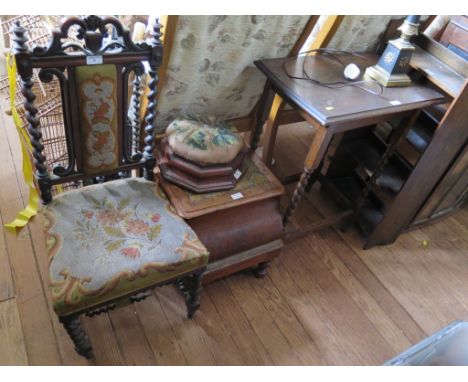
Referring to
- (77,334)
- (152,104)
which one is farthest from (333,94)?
(77,334)

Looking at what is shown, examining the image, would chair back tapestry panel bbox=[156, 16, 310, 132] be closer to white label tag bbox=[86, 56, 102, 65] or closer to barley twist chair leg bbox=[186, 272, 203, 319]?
white label tag bbox=[86, 56, 102, 65]

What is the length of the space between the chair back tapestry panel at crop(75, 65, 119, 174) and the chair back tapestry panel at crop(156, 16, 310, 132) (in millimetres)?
318

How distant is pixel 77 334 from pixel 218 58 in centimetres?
106

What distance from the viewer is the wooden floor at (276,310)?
4.47ft

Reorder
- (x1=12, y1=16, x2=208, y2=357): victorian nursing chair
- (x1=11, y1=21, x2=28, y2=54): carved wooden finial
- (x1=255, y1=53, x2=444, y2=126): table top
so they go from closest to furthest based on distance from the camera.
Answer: (x1=11, y1=21, x2=28, y2=54): carved wooden finial < (x1=12, y1=16, x2=208, y2=357): victorian nursing chair < (x1=255, y1=53, x2=444, y2=126): table top

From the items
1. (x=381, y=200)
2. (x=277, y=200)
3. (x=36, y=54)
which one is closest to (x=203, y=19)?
(x=36, y=54)

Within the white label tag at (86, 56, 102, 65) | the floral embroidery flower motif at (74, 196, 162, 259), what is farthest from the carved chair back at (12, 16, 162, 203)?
the floral embroidery flower motif at (74, 196, 162, 259)

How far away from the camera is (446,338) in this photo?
50.1 inches

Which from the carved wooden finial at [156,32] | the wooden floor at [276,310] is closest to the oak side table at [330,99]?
the wooden floor at [276,310]

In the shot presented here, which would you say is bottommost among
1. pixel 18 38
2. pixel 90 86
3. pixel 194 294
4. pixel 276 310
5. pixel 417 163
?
pixel 276 310

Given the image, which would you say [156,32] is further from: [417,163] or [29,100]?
[417,163]

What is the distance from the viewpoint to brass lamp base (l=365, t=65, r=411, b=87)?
4.72 ft

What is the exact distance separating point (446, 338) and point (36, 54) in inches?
59.9

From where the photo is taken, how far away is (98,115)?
1.10 metres
